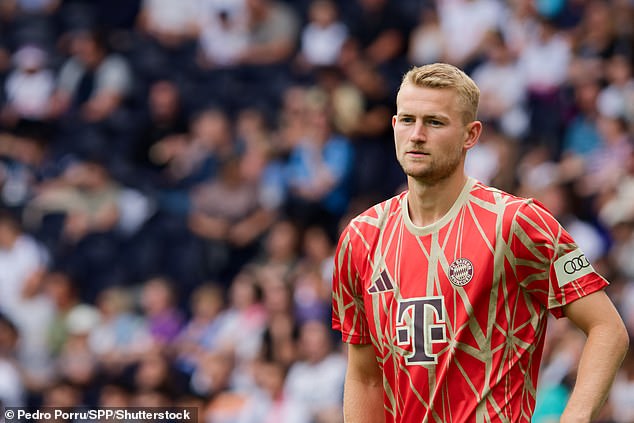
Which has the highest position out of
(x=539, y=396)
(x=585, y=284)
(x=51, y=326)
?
(x=51, y=326)

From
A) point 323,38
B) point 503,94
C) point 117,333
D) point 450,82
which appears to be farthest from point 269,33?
point 450,82

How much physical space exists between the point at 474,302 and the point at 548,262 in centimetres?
33

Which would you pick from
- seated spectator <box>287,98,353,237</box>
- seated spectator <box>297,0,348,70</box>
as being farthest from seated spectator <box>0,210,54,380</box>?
seated spectator <box>297,0,348,70</box>

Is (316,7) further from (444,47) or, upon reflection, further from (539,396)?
(539,396)

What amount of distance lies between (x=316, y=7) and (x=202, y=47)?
1890mm

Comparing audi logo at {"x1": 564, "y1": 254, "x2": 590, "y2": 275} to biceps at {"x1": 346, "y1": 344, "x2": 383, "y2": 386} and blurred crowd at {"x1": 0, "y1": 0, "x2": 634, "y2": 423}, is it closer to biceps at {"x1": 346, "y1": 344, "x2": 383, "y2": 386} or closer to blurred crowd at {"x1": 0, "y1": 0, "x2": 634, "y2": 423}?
biceps at {"x1": 346, "y1": 344, "x2": 383, "y2": 386}

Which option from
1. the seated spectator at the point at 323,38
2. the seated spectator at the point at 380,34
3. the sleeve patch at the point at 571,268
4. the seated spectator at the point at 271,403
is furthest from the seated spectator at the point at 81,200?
the sleeve patch at the point at 571,268

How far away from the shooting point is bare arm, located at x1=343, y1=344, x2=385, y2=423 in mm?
5367

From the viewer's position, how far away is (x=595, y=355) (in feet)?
15.4

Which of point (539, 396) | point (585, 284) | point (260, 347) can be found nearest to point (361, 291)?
point (585, 284)

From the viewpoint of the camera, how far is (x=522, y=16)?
44.6ft

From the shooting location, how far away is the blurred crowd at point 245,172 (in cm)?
1176

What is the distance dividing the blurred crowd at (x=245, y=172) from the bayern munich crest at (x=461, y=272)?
518cm

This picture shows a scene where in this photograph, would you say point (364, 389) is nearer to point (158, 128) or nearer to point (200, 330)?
point (200, 330)
